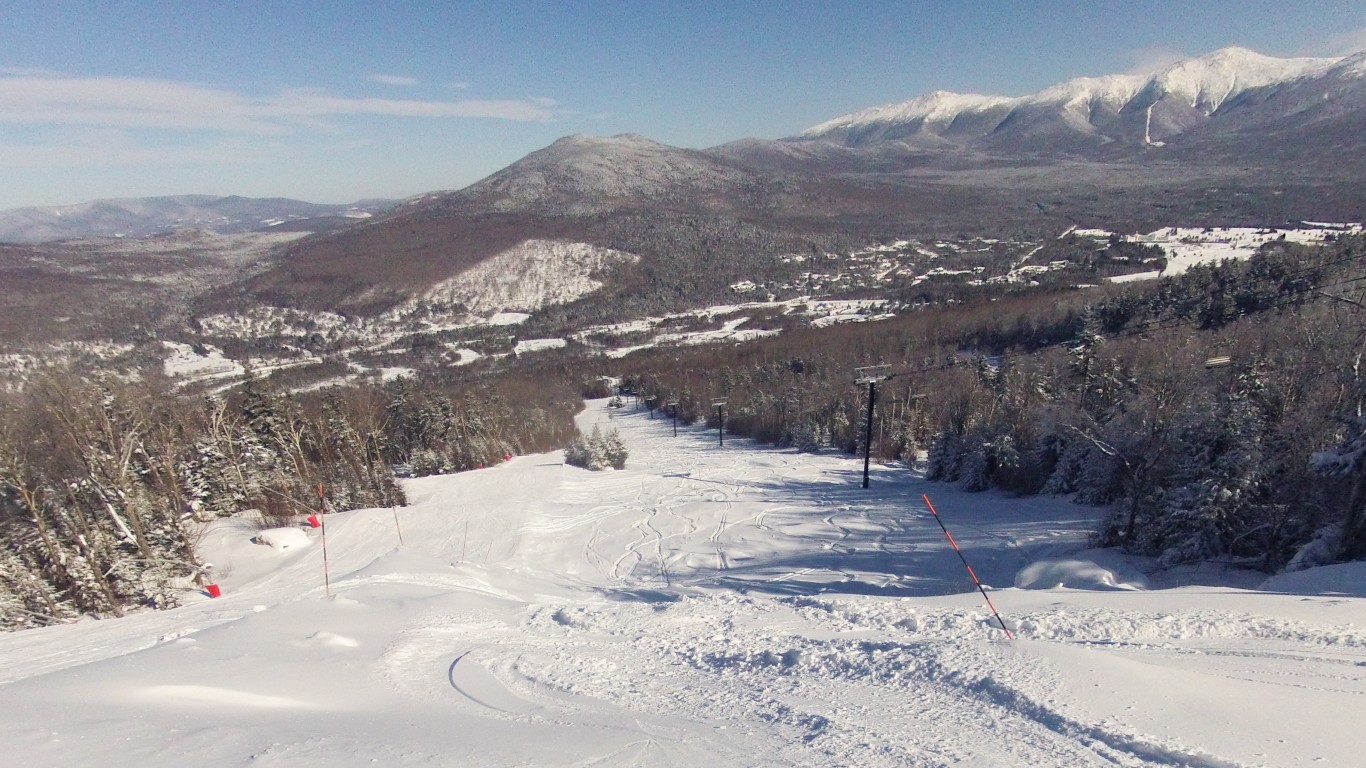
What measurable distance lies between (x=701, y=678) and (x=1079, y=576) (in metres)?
10.8

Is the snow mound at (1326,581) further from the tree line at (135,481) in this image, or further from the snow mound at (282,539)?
the snow mound at (282,539)

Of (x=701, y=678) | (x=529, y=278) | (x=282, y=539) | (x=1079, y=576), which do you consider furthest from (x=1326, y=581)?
(x=529, y=278)

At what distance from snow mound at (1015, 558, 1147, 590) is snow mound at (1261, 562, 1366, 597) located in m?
2.38

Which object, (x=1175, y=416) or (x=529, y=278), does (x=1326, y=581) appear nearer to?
(x=1175, y=416)

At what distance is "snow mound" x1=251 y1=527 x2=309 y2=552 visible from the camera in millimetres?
18609

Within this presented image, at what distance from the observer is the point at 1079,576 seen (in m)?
13.8

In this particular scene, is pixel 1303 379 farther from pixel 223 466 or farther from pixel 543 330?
pixel 543 330

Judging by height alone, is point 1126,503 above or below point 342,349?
above

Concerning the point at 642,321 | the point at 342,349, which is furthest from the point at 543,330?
the point at 342,349

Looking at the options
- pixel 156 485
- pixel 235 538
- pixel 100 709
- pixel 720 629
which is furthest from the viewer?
pixel 156 485

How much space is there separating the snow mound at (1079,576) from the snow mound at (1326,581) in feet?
7.79

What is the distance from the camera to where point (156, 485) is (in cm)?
2059

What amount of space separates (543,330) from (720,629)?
5590 inches

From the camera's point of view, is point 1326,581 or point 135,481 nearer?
point 1326,581
